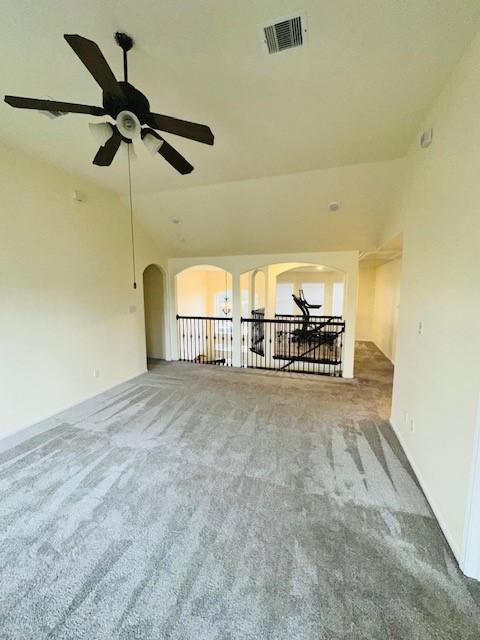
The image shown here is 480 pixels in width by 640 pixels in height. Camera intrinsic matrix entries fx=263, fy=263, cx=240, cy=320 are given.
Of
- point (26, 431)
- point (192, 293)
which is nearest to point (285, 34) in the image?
point (26, 431)

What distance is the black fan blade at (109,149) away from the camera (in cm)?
187

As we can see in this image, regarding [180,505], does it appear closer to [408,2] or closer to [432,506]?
[432,506]

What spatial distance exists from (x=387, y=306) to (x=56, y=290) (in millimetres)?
6892

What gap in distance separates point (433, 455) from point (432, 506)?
0.35 metres

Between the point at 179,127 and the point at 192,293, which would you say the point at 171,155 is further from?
the point at 192,293

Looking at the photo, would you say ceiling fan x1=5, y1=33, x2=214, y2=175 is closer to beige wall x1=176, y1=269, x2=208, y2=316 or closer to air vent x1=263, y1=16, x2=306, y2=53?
air vent x1=263, y1=16, x2=306, y2=53

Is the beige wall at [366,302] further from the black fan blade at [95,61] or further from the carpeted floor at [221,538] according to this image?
the black fan blade at [95,61]

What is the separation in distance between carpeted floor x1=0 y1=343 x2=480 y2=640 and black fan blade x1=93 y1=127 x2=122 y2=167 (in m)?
2.58

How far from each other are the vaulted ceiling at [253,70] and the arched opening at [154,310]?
3.05 metres

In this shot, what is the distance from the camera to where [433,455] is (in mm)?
1985

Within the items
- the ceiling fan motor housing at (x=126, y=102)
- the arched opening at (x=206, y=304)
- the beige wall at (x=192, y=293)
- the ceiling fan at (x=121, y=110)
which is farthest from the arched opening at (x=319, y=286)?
the ceiling fan motor housing at (x=126, y=102)

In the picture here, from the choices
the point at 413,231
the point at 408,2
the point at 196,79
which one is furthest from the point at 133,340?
the point at 408,2

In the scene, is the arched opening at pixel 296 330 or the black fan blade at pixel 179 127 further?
the arched opening at pixel 296 330

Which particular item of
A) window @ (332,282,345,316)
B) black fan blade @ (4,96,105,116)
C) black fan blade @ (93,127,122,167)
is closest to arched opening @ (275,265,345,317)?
window @ (332,282,345,316)
